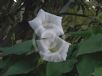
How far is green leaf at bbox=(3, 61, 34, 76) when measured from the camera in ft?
3.33

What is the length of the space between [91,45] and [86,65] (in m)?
0.07

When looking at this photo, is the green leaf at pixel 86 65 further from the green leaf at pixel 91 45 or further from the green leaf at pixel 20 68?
Result: the green leaf at pixel 20 68

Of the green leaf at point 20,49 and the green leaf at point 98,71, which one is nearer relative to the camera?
the green leaf at point 98,71

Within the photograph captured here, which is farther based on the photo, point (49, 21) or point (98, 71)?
point (49, 21)

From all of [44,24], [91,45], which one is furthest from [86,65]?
[44,24]

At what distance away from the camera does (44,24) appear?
1021 mm

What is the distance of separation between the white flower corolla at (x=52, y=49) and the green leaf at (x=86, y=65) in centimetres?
5

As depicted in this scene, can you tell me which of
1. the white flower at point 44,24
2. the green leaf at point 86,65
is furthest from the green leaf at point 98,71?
the white flower at point 44,24

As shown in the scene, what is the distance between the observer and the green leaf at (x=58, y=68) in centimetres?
99

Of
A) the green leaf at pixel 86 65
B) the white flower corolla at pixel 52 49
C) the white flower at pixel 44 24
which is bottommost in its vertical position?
the green leaf at pixel 86 65

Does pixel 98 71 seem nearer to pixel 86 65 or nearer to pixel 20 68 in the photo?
pixel 86 65

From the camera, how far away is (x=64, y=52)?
0.98 meters

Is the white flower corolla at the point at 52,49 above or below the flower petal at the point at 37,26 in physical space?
below

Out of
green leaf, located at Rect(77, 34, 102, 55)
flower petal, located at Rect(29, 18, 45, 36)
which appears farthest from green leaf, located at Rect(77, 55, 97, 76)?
flower petal, located at Rect(29, 18, 45, 36)
